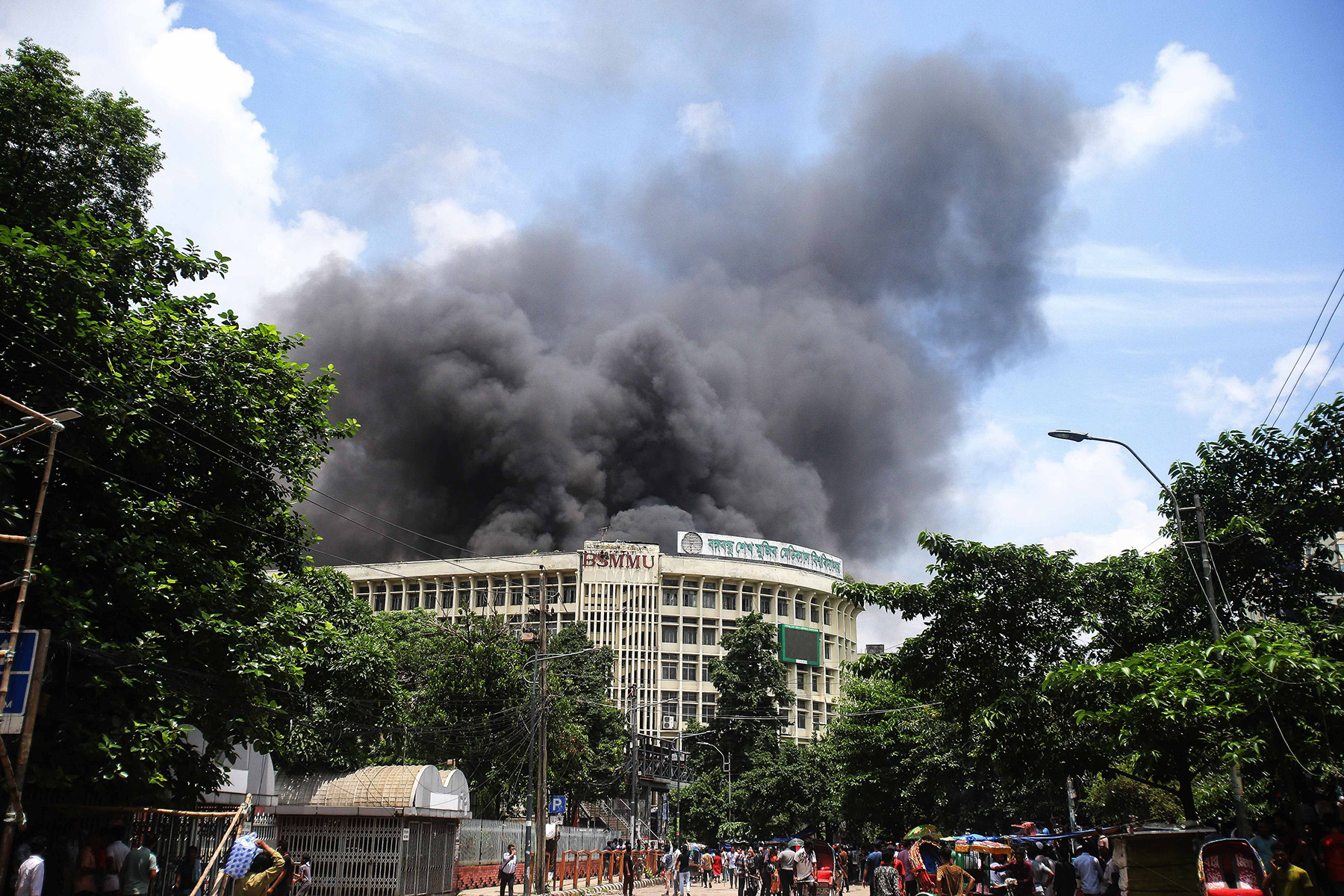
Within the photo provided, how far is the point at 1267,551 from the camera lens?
19.6 meters

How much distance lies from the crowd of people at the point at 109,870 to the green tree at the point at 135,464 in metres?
0.85

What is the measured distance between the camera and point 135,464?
15586 mm

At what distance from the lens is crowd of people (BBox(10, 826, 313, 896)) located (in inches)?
496

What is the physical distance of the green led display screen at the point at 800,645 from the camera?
95.6 meters

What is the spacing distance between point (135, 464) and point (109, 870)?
6251 millimetres

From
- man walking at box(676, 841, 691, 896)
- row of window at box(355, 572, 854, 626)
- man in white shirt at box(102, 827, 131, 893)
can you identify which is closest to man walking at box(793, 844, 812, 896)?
man walking at box(676, 841, 691, 896)

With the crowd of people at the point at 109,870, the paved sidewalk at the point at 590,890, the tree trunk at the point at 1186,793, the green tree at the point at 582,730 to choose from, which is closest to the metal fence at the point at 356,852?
the paved sidewalk at the point at 590,890

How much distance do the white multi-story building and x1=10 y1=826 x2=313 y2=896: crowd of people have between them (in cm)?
7585

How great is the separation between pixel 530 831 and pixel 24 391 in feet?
66.8

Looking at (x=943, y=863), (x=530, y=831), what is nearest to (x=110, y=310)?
(x=943, y=863)

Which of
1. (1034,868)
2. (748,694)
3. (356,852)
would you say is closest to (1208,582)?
(1034,868)

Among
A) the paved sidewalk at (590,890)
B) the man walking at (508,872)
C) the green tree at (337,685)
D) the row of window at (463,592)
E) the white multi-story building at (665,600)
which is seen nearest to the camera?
the green tree at (337,685)

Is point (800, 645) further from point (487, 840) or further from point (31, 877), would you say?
point (31, 877)

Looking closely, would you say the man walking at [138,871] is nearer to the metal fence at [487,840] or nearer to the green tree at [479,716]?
the metal fence at [487,840]
